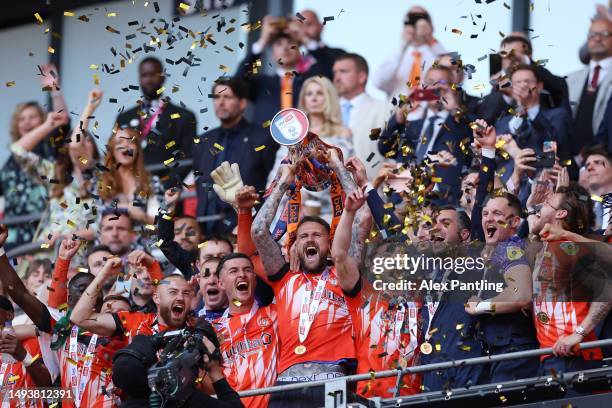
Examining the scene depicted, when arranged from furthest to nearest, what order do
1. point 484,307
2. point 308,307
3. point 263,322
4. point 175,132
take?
point 175,132
point 263,322
point 308,307
point 484,307

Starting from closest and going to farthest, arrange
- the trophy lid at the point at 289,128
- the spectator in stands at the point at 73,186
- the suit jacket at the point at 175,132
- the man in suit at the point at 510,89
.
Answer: the trophy lid at the point at 289,128
the man in suit at the point at 510,89
the spectator in stands at the point at 73,186
the suit jacket at the point at 175,132

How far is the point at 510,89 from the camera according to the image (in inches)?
450

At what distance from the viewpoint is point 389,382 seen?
8.96m

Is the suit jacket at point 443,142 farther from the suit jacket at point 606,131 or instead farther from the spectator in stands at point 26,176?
the spectator in stands at point 26,176

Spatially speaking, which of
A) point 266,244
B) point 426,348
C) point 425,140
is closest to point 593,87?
point 425,140

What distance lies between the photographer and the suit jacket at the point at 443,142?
11047mm

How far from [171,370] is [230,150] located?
222 inches

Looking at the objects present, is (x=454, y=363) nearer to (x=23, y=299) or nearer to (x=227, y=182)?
(x=227, y=182)

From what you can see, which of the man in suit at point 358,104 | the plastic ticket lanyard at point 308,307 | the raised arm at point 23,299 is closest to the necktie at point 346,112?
the man in suit at point 358,104

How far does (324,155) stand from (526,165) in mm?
1742

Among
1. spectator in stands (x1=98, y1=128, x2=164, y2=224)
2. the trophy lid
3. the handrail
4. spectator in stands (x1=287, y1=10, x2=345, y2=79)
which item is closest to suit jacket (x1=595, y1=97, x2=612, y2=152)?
spectator in stands (x1=287, y1=10, x2=345, y2=79)

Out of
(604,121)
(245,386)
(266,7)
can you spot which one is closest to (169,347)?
(245,386)

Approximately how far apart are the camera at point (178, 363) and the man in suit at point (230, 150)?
A: 4.85 meters

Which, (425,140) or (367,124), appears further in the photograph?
(367,124)
